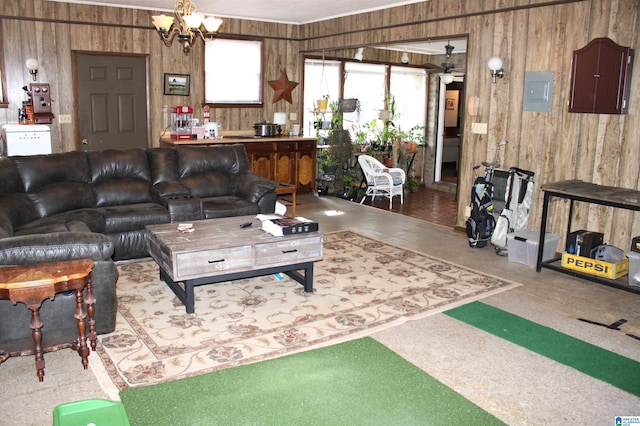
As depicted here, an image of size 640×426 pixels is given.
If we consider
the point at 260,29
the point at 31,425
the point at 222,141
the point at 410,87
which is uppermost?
the point at 260,29

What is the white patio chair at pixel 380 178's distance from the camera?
8.72 metres

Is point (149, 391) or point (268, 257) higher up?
point (268, 257)

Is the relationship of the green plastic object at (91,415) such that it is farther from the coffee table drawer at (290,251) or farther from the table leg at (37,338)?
the coffee table drawer at (290,251)

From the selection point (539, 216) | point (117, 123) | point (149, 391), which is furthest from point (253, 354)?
point (117, 123)

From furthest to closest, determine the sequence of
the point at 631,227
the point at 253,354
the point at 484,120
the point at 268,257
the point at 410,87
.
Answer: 1. the point at 410,87
2. the point at 484,120
3. the point at 631,227
4. the point at 268,257
5. the point at 253,354

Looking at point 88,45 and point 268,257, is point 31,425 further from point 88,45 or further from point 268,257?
point 88,45

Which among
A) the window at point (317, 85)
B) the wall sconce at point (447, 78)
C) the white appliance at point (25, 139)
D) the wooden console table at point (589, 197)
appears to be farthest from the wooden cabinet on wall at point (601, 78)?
the white appliance at point (25, 139)

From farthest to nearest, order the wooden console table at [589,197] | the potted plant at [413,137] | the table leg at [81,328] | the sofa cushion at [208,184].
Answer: the potted plant at [413,137], the sofa cushion at [208,184], the wooden console table at [589,197], the table leg at [81,328]

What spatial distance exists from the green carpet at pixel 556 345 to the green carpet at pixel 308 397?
2.90ft

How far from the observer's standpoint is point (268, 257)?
4.21 metres

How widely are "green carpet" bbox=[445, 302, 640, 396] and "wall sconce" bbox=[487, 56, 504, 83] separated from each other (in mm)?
2822

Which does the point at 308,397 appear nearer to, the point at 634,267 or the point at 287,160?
the point at 634,267

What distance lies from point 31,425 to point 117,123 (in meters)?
6.03

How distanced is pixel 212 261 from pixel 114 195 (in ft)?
6.74
